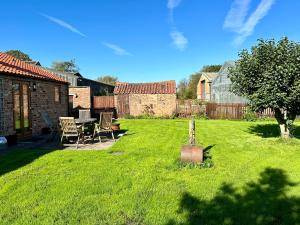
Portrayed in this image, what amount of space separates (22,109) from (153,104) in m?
14.9

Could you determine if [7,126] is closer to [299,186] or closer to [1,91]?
[1,91]

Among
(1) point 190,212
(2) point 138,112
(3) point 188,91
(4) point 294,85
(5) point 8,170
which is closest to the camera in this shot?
(1) point 190,212

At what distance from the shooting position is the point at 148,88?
27109 millimetres

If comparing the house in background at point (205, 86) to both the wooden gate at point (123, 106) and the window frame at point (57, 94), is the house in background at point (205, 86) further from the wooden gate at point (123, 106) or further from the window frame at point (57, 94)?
the window frame at point (57, 94)

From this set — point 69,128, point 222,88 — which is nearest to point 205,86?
point 222,88

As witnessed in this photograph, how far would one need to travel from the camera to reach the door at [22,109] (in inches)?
489

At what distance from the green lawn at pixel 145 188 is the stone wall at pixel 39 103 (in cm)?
315

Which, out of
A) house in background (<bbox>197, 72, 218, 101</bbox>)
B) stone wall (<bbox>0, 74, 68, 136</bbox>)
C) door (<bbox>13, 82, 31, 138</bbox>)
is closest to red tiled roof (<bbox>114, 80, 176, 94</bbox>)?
stone wall (<bbox>0, 74, 68, 136</bbox>)

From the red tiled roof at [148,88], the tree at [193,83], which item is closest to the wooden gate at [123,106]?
the red tiled roof at [148,88]

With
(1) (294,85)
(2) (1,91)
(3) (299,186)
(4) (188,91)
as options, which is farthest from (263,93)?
(4) (188,91)

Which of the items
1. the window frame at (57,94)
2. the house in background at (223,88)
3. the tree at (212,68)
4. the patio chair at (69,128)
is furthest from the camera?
the tree at (212,68)

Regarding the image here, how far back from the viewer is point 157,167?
24.4ft

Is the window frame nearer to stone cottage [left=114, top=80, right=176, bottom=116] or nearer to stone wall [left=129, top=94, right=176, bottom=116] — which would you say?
stone cottage [left=114, top=80, right=176, bottom=116]

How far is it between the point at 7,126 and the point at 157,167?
7.18m
